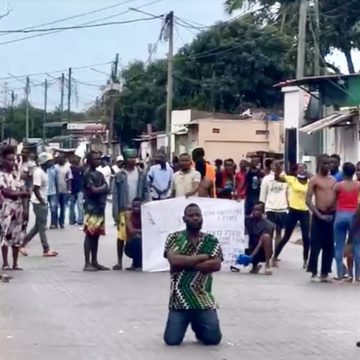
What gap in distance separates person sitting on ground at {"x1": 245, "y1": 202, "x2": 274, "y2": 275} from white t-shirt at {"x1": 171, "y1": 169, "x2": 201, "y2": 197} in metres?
1.18

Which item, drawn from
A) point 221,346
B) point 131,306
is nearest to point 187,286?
point 221,346

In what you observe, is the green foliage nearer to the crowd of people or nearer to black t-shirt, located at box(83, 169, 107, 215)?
the crowd of people

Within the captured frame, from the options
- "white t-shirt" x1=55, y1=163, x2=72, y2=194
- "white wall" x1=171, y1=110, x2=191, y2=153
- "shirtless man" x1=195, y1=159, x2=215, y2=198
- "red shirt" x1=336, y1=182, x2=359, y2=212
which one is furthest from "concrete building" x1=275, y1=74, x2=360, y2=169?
"white wall" x1=171, y1=110, x2=191, y2=153

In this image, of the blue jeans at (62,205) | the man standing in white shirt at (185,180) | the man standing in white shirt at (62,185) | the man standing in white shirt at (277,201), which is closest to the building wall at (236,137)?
the man standing in white shirt at (62,185)

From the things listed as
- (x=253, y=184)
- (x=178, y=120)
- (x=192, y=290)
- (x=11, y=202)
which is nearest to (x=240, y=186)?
(x=253, y=184)

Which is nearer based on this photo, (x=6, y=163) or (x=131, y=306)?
(x=131, y=306)

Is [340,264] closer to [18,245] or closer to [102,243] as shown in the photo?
[18,245]

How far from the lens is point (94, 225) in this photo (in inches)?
731

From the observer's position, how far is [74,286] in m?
16.5

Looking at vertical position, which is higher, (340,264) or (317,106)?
(317,106)

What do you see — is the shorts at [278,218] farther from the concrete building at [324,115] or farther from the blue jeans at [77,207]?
the concrete building at [324,115]

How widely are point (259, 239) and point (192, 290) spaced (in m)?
6.79

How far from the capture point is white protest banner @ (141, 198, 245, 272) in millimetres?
18422

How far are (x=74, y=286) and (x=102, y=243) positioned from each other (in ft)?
24.5
